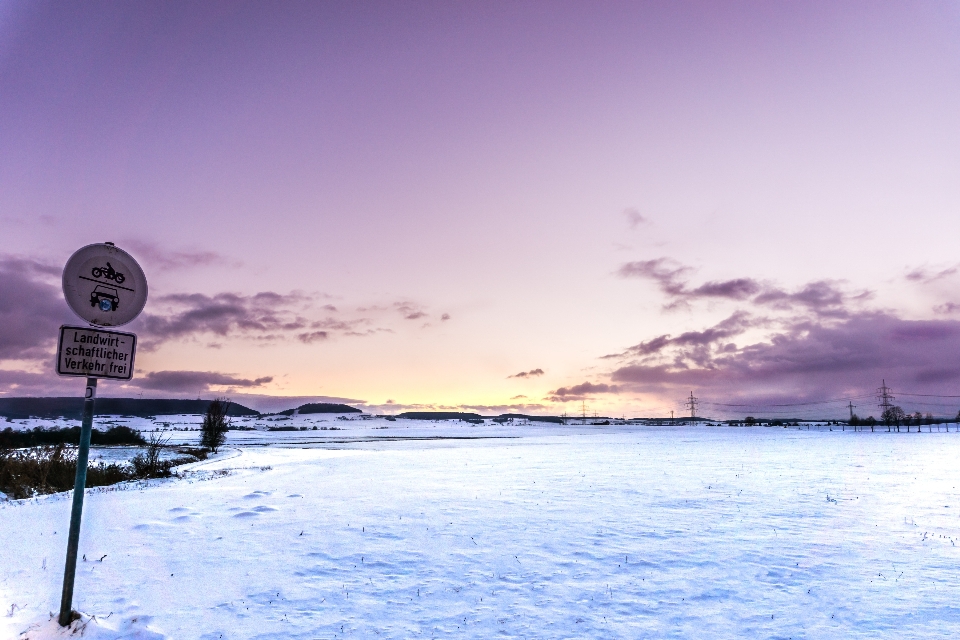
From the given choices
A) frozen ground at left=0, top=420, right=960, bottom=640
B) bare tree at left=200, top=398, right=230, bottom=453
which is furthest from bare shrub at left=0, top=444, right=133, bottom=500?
Answer: bare tree at left=200, top=398, right=230, bottom=453

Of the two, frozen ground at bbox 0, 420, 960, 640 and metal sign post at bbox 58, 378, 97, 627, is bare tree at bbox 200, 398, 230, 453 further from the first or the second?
metal sign post at bbox 58, 378, 97, 627

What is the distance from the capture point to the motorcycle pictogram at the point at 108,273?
5.93m

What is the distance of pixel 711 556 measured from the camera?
980 centimetres

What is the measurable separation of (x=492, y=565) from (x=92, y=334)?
270 inches

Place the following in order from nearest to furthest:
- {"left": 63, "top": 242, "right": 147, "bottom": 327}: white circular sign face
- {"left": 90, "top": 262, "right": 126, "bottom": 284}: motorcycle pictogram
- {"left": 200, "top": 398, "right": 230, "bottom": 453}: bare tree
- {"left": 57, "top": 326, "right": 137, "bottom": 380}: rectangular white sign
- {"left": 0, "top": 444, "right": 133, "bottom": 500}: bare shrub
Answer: {"left": 57, "top": 326, "right": 137, "bottom": 380}: rectangular white sign
{"left": 63, "top": 242, "right": 147, "bottom": 327}: white circular sign face
{"left": 90, "top": 262, "right": 126, "bottom": 284}: motorcycle pictogram
{"left": 0, "top": 444, "right": 133, "bottom": 500}: bare shrub
{"left": 200, "top": 398, "right": 230, "bottom": 453}: bare tree

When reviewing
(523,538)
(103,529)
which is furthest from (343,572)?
(103,529)

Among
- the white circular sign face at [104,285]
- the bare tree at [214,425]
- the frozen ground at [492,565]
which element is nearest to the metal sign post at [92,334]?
the white circular sign face at [104,285]

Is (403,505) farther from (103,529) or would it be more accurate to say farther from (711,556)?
(711,556)

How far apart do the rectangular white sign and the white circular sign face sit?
0.51 feet

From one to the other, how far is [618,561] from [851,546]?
16.1ft

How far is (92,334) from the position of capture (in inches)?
230

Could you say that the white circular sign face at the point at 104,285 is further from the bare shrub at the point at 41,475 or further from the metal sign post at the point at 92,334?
the bare shrub at the point at 41,475

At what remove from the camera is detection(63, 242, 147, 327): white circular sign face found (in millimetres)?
5750

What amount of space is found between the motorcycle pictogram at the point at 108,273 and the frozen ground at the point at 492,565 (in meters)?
3.86
